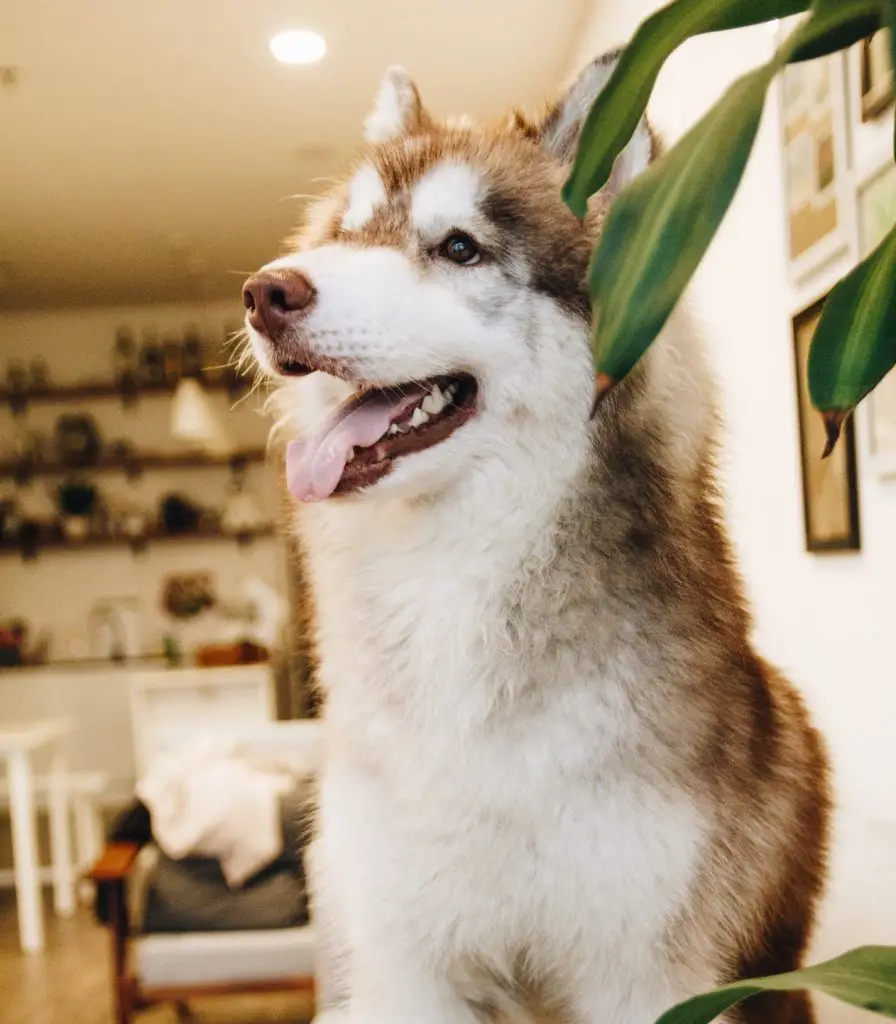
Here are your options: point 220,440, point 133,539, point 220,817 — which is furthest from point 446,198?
point 133,539

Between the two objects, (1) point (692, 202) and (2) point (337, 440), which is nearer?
(1) point (692, 202)

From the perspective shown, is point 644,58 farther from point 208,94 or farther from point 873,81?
point 208,94

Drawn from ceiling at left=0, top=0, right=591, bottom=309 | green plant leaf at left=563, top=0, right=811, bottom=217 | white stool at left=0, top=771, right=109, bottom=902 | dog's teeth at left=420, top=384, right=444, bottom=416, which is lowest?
white stool at left=0, top=771, right=109, bottom=902

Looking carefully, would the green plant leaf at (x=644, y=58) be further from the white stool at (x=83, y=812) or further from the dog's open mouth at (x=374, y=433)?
the white stool at (x=83, y=812)

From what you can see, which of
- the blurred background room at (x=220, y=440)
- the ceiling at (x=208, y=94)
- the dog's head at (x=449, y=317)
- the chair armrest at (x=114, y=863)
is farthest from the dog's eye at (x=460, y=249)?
the chair armrest at (x=114, y=863)

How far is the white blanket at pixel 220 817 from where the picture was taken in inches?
103

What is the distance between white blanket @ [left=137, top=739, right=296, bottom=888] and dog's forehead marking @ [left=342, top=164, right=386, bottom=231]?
2031mm

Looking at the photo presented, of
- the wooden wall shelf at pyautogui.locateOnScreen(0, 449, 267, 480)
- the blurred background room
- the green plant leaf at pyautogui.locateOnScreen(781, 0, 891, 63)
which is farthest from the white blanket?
the wooden wall shelf at pyautogui.locateOnScreen(0, 449, 267, 480)

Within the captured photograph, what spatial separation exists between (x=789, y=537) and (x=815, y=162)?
508mm

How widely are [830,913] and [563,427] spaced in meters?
0.58

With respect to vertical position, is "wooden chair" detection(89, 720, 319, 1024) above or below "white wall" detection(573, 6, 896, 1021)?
below

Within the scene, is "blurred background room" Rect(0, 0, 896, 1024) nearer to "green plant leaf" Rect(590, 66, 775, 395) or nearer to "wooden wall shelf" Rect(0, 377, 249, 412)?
"wooden wall shelf" Rect(0, 377, 249, 412)

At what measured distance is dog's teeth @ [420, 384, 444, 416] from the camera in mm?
819

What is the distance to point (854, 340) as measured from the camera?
1.57 ft
